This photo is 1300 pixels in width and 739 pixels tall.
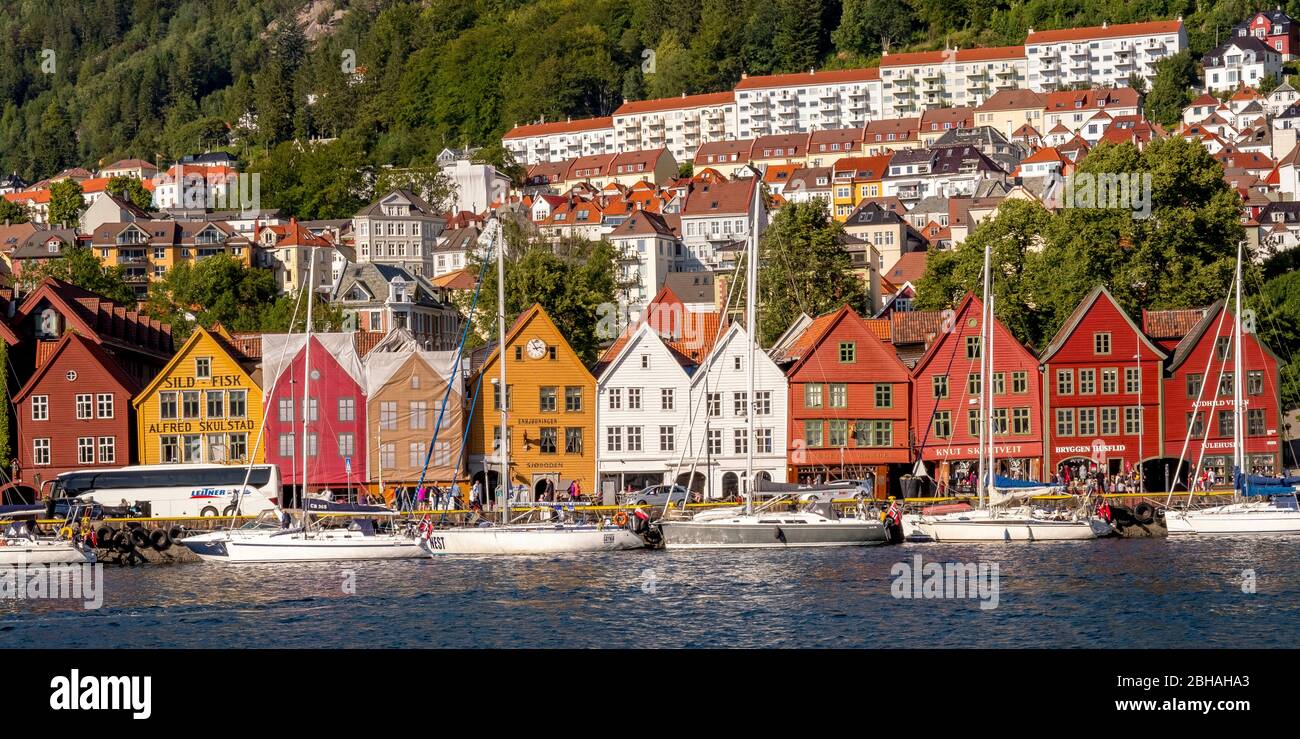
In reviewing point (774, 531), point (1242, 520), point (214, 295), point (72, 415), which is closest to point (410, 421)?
point (72, 415)

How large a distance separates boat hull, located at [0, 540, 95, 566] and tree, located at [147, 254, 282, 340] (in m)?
81.4

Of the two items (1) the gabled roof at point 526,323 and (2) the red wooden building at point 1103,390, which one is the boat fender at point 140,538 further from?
(2) the red wooden building at point 1103,390

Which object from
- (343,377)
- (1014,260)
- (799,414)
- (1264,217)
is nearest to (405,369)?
(343,377)

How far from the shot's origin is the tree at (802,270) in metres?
103

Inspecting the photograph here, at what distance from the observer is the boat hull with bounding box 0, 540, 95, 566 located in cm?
5662

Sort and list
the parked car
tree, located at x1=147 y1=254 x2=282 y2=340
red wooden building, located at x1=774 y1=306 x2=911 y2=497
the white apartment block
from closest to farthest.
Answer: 1. the parked car
2. the white apartment block
3. red wooden building, located at x1=774 y1=306 x2=911 y2=497
4. tree, located at x1=147 y1=254 x2=282 y2=340

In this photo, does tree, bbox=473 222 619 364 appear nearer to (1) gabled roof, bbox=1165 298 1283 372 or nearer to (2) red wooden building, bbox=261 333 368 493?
(2) red wooden building, bbox=261 333 368 493

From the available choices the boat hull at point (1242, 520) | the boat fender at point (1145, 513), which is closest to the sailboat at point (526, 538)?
the boat fender at point (1145, 513)

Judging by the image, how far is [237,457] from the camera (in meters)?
76.8

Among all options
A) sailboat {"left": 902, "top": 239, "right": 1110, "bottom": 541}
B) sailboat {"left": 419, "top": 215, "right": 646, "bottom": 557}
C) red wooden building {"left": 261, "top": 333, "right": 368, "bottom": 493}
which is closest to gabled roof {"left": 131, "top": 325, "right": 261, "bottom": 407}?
red wooden building {"left": 261, "top": 333, "right": 368, "bottom": 493}

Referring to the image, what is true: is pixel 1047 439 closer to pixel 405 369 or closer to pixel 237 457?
pixel 405 369

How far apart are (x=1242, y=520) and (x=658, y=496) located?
21.1 meters
